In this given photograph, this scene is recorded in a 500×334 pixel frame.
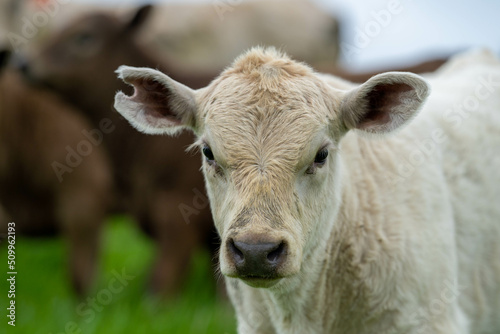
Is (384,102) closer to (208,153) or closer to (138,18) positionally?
(208,153)

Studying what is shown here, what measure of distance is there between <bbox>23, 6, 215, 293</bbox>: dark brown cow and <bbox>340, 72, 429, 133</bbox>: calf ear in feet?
14.5

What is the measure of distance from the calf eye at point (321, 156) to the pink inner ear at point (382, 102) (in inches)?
12.0

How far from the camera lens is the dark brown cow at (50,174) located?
839 centimetres

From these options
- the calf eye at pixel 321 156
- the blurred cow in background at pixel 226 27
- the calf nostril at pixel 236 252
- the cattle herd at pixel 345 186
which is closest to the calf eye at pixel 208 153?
the cattle herd at pixel 345 186

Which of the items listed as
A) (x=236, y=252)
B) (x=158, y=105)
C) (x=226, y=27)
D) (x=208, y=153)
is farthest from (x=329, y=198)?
(x=226, y=27)

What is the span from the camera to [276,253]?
3.37 metres

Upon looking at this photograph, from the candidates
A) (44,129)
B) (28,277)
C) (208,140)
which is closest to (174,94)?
(208,140)

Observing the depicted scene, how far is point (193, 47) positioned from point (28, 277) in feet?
25.2

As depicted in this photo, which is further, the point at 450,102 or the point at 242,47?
the point at 242,47

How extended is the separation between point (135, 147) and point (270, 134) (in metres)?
5.48

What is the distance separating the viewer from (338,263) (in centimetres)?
414

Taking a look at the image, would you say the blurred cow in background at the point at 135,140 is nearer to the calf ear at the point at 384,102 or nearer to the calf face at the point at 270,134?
the calf face at the point at 270,134

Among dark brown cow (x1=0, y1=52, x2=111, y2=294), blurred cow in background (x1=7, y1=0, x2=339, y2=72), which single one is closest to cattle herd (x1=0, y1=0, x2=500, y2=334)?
dark brown cow (x1=0, y1=52, x2=111, y2=294)

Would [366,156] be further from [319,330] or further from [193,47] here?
[193,47]
